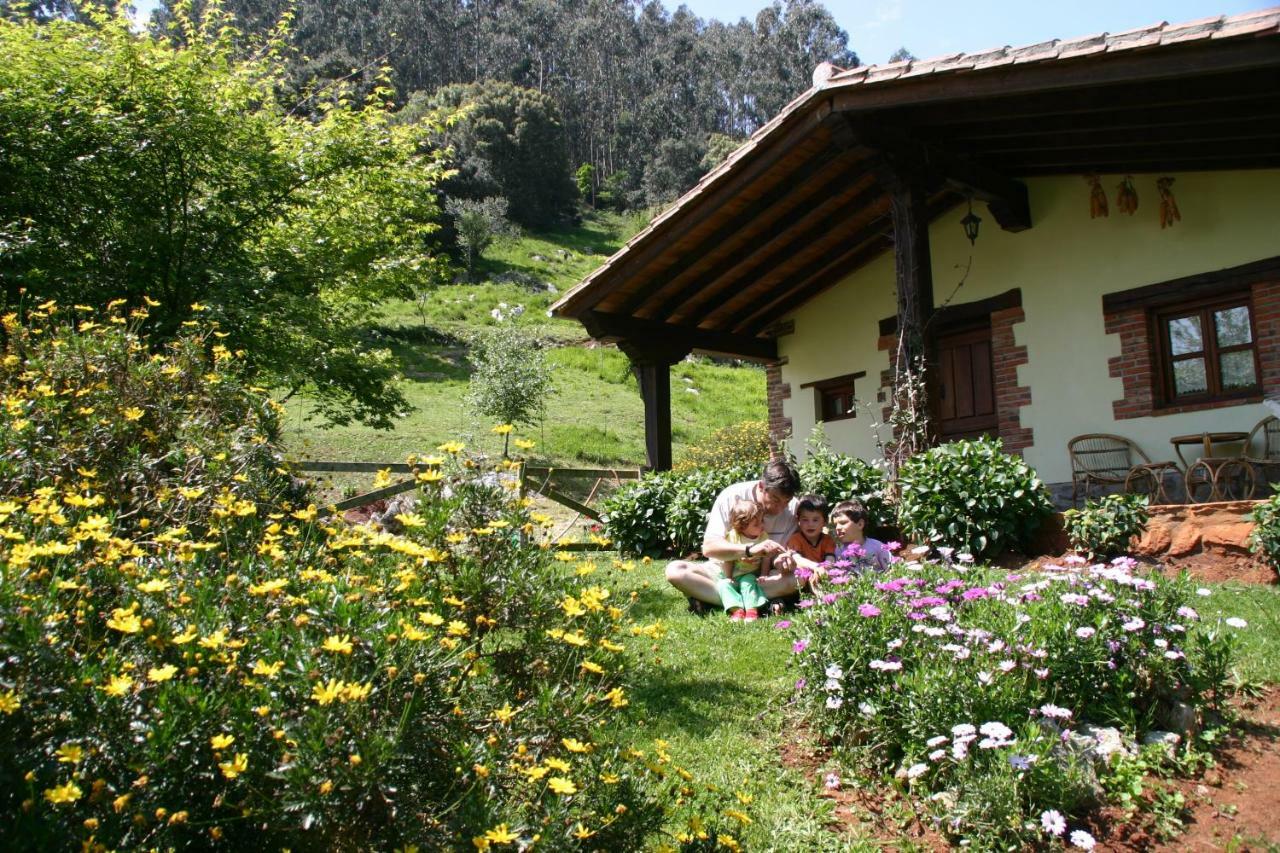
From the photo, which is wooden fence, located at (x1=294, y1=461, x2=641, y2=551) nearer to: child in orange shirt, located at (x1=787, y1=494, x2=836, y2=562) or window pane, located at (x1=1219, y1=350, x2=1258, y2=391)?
child in orange shirt, located at (x1=787, y1=494, x2=836, y2=562)

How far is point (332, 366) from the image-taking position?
979cm

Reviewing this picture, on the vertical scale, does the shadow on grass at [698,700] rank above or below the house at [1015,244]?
below

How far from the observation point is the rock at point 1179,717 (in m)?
3.20

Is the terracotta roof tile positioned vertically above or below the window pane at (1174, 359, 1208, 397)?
above

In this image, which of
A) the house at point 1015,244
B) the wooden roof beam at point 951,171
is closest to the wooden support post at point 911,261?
the house at point 1015,244

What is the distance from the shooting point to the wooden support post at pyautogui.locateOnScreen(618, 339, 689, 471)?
10.4 meters

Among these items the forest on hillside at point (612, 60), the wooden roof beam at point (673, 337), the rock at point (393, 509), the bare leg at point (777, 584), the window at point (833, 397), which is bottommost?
the bare leg at point (777, 584)

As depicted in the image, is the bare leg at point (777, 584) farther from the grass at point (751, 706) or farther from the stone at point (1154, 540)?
the stone at point (1154, 540)

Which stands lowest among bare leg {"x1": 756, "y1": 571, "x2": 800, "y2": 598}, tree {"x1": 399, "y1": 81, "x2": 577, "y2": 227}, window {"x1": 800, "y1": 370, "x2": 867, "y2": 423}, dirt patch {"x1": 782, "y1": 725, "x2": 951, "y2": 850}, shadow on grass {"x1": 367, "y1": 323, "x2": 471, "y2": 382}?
dirt patch {"x1": 782, "y1": 725, "x2": 951, "y2": 850}

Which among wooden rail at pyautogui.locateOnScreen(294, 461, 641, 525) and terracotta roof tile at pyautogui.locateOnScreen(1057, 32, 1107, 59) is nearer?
terracotta roof tile at pyautogui.locateOnScreen(1057, 32, 1107, 59)

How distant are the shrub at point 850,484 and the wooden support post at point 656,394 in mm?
2991

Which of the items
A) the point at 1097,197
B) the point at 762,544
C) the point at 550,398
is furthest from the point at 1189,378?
the point at 550,398

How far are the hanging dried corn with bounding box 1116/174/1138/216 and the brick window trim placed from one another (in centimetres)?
80

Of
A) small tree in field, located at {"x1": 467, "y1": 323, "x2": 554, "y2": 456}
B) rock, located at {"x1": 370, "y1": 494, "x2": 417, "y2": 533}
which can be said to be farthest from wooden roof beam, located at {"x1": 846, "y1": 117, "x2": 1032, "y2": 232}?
small tree in field, located at {"x1": 467, "y1": 323, "x2": 554, "y2": 456}
